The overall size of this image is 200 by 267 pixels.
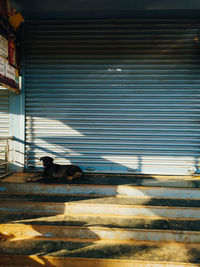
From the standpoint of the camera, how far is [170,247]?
2598 millimetres

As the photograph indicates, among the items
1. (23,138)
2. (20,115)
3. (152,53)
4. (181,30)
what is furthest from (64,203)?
(181,30)

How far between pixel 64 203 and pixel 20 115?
281 centimetres

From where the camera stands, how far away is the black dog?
13.3 ft

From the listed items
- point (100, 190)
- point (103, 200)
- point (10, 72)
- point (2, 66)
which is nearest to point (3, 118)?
point (10, 72)

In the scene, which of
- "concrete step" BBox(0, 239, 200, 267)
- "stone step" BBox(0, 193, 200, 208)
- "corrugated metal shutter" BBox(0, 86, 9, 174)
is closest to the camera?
"concrete step" BBox(0, 239, 200, 267)

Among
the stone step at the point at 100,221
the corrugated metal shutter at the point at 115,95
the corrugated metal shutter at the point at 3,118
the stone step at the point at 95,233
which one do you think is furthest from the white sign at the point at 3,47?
the stone step at the point at 95,233

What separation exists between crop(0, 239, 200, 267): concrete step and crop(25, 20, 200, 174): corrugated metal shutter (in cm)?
214

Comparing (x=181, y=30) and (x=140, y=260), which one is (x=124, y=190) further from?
(x=181, y=30)

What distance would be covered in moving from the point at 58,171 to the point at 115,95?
2609mm

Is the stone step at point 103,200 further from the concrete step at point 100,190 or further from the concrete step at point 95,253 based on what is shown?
the concrete step at point 95,253

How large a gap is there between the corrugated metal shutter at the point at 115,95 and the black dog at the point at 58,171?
0.41 meters

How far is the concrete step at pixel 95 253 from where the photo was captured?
7.63 feet

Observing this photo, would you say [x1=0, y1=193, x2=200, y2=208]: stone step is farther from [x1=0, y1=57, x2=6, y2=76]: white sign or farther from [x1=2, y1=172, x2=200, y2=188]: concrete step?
[x1=0, y1=57, x2=6, y2=76]: white sign

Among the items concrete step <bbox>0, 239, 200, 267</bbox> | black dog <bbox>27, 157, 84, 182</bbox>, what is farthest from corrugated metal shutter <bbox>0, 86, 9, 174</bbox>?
concrete step <bbox>0, 239, 200, 267</bbox>
